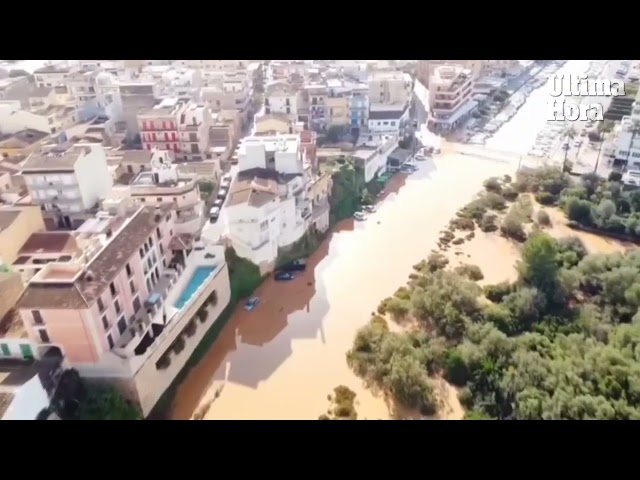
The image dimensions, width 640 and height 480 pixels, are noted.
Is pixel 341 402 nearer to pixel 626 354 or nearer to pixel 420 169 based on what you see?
pixel 626 354

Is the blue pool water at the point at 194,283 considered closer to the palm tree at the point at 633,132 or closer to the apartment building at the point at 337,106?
the apartment building at the point at 337,106

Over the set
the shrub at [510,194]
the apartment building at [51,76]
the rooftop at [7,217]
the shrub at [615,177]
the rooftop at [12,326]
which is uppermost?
the apartment building at [51,76]

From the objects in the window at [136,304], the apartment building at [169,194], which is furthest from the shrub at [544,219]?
the window at [136,304]

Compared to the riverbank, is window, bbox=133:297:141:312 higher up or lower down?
higher up

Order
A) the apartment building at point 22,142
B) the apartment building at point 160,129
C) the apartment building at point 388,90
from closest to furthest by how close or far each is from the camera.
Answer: the apartment building at point 22,142 < the apartment building at point 160,129 < the apartment building at point 388,90

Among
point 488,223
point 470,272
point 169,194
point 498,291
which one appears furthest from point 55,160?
point 488,223

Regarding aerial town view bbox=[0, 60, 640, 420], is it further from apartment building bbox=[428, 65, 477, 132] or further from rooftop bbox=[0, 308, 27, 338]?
apartment building bbox=[428, 65, 477, 132]

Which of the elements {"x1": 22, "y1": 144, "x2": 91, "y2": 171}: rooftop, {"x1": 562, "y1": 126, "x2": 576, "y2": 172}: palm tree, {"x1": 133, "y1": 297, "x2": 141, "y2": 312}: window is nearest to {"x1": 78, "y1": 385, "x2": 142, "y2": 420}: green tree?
{"x1": 133, "y1": 297, "x2": 141, "y2": 312}: window
